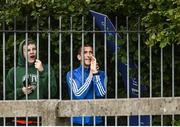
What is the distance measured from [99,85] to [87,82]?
0.53ft

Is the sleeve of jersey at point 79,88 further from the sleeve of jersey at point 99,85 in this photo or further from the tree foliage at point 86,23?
the tree foliage at point 86,23

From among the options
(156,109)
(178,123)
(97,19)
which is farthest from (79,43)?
(156,109)

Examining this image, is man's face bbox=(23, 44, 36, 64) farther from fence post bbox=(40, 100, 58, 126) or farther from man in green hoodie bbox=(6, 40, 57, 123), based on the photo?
fence post bbox=(40, 100, 58, 126)

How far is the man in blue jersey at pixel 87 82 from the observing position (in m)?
6.93

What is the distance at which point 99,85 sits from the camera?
6949mm

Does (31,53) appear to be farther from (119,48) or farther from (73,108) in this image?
(73,108)

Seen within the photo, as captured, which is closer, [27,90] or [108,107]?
[108,107]

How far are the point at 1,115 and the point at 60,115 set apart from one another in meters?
0.59

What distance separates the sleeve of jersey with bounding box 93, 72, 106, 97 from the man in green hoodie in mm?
601

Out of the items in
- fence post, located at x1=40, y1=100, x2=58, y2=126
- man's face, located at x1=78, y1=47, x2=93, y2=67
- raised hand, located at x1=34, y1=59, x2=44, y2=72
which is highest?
man's face, located at x1=78, y1=47, x2=93, y2=67

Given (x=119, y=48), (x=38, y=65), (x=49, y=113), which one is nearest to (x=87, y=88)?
(x=38, y=65)

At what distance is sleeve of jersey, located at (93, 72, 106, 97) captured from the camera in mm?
6925

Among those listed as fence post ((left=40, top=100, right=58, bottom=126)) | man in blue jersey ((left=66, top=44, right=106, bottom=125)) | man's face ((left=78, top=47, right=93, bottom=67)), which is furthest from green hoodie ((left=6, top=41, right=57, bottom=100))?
fence post ((left=40, top=100, right=58, bottom=126))

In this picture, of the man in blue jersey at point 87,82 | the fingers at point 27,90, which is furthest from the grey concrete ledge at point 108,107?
the fingers at point 27,90
